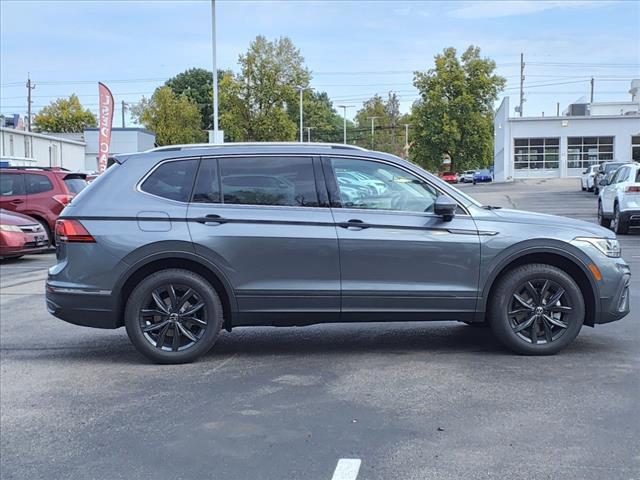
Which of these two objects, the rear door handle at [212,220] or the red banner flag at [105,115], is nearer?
the rear door handle at [212,220]

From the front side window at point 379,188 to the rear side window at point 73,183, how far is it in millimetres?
12095

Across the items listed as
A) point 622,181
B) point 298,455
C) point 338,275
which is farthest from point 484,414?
point 622,181

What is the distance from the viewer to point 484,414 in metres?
4.71

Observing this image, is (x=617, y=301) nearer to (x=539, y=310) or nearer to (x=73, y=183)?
(x=539, y=310)

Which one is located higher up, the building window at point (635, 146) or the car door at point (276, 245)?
the building window at point (635, 146)

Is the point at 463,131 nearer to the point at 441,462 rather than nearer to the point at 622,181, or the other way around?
the point at 622,181

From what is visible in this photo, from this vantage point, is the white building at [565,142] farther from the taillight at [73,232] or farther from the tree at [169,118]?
the taillight at [73,232]

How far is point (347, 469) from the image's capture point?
392 cm

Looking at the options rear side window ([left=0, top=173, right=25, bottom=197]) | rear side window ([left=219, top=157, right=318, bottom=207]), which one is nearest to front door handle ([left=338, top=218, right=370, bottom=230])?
rear side window ([left=219, top=157, right=318, bottom=207])

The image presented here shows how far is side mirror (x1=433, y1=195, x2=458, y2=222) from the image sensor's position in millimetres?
5793

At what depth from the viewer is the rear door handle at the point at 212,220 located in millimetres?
5934

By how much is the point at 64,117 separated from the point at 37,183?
75572 mm

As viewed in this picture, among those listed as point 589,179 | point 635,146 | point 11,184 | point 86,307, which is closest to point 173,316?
point 86,307

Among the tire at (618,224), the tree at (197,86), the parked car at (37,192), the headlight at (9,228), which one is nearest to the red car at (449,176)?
the tree at (197,86)
